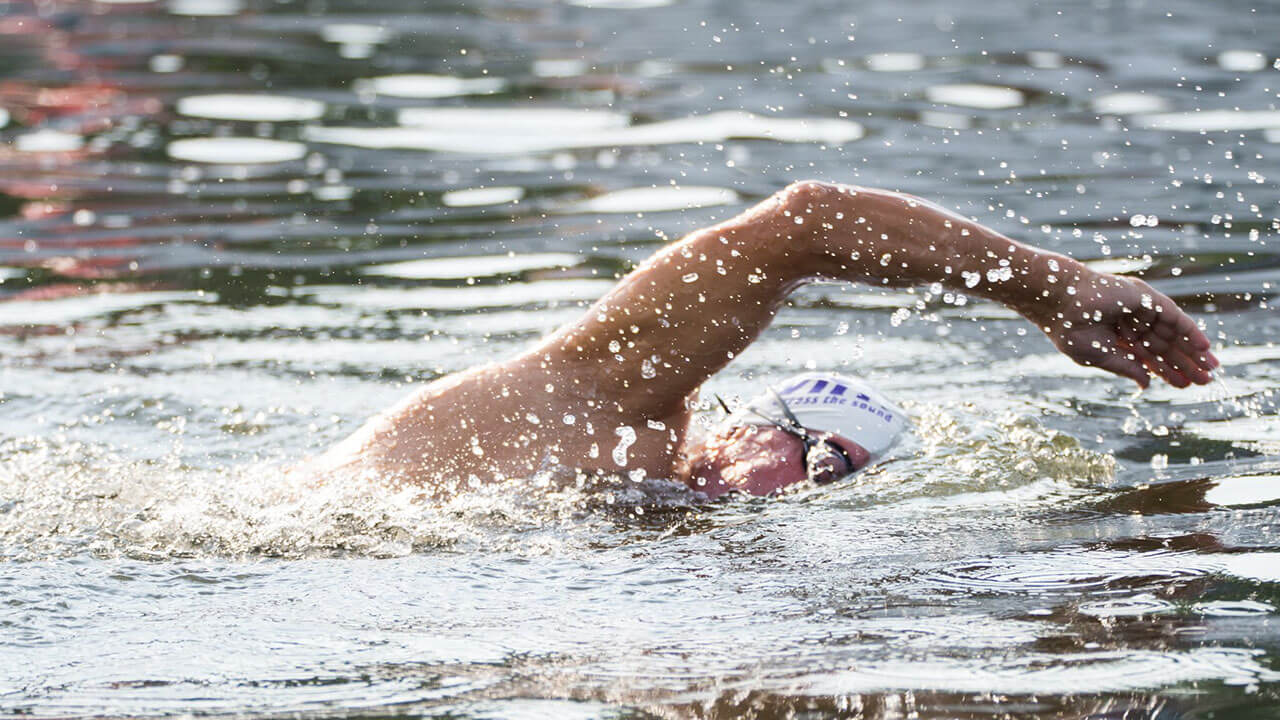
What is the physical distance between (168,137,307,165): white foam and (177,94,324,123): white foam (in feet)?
2.66

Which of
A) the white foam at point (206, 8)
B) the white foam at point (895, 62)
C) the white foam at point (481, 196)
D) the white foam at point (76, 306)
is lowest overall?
the white foam at point (481, 196)

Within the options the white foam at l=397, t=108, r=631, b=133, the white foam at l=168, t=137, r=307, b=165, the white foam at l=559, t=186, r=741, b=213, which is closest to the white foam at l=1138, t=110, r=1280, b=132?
the white foam at l=559, t=186, r=741, b=213

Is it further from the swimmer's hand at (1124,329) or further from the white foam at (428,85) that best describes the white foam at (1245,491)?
the white foam at (428,85)

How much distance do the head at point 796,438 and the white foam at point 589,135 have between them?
6453 mm

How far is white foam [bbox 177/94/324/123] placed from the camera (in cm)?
1362

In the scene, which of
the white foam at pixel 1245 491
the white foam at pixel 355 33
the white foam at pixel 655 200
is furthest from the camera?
the white foam at pixel 355 33

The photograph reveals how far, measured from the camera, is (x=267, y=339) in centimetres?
788

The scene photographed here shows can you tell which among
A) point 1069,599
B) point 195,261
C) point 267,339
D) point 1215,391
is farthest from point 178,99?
point 1069,599

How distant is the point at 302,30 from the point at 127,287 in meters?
10.1

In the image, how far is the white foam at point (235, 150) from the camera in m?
12.1

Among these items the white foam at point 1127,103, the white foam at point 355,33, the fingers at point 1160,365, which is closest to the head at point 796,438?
the fingers at point 1160,365

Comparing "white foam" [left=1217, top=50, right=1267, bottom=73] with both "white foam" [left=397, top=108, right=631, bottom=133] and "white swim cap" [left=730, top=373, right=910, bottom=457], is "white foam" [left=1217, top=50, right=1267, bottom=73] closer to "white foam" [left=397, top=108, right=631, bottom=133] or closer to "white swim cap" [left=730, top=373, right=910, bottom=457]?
"white foam" [left=397, top=108, right=631, bottom=133]

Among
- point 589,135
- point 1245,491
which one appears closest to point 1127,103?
point 589,135

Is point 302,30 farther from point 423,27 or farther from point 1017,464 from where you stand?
point 1017,464
